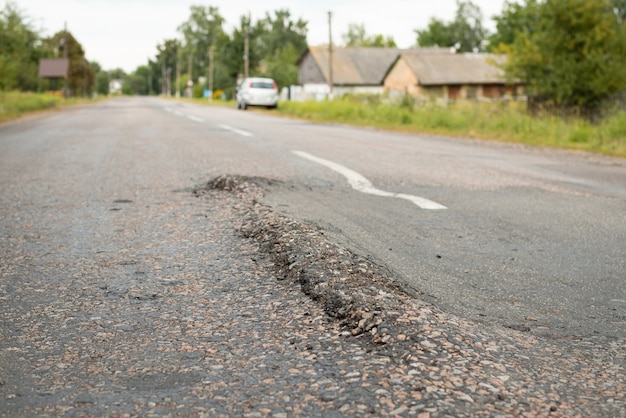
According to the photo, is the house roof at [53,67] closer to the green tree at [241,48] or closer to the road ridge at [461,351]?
the green tree at [241,48]

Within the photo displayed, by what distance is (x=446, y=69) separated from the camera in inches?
2475

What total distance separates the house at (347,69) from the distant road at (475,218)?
197ft

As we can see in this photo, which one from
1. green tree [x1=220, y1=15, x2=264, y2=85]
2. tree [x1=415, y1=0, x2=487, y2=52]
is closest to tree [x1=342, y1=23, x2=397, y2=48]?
tree [x1=415, y1=0, x2=487, y2=52]

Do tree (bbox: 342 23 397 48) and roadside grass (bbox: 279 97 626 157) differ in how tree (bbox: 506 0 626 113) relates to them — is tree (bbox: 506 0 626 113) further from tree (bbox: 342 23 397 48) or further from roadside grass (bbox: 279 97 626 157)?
tree (bbox: 342 23 397 48)

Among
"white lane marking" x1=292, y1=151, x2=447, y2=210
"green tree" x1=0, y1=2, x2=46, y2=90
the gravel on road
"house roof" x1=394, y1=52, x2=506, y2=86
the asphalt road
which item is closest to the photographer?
the gravel on road

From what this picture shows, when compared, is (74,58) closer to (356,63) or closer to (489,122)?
(356,63)

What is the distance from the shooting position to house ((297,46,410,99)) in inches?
2731

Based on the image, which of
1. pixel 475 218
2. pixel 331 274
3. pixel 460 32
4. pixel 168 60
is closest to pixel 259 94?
pixel 475 218

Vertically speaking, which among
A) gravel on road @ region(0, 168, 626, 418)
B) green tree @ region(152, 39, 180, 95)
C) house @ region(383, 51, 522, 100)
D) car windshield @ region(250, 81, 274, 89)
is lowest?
gravel on road @ region(0, 168, 626, 418)

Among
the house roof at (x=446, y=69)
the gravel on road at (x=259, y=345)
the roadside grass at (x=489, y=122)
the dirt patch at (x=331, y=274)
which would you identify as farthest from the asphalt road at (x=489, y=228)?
the house roof at (x=446, y=69)

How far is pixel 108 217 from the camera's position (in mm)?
4902

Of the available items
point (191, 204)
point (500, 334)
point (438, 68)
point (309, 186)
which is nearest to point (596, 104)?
point (309, 186)

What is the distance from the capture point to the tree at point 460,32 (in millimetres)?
104938

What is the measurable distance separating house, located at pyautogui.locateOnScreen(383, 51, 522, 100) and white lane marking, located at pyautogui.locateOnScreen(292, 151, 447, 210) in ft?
178
